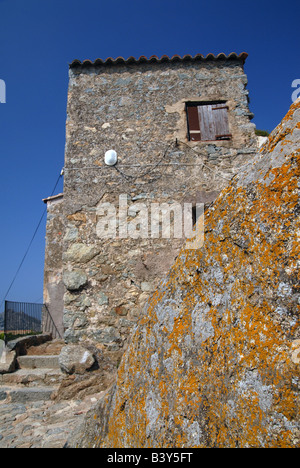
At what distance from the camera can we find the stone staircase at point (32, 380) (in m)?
4.30

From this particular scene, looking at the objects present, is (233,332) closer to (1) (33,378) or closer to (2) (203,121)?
(1) (33,378)

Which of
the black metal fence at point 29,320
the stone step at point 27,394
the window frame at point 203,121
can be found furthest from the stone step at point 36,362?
the window frame at point 203,121

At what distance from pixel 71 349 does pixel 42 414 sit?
2.90 ft

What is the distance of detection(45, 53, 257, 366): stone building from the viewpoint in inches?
181

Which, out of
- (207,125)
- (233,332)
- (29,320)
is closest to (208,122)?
(207,125)

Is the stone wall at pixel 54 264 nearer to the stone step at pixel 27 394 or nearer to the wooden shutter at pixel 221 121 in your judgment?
the stone step at pixel 27 394

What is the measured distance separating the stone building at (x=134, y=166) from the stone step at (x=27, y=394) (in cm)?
82

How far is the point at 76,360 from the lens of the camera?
13.9 ft

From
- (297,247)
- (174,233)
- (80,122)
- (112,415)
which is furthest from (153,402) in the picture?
(80,122)

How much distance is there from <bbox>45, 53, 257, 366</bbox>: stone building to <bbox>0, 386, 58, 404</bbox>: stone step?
0.82 meters

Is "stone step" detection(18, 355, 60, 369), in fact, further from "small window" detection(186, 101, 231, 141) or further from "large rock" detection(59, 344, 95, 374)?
"small window" detection(186, 101, 231, 141)

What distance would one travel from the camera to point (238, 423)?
1.01 meters

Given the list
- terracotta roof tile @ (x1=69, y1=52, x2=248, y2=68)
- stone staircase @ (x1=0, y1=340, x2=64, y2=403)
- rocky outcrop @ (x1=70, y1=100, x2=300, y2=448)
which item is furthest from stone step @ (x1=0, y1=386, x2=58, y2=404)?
terracotta roof tile @ (x1=69, y1=52, x2=248, y2=68)

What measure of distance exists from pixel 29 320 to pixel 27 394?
11.0 ft
